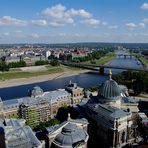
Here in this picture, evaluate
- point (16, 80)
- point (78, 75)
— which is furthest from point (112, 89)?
point (78, 75)

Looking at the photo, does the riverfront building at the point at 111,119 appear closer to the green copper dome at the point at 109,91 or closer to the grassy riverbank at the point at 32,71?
the green copper dome at the point at 109,91

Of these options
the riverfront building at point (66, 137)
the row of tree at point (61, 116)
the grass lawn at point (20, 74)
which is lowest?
the grass lawn at point (20, 74)

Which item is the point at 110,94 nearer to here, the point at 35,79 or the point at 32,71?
the point at 35,79

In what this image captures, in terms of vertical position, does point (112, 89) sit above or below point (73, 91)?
above

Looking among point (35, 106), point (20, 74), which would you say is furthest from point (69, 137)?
point (20, 74)

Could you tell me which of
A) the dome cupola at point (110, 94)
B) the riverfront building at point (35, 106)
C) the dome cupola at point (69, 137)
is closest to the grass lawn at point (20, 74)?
the riverfront building at point (35, 106)

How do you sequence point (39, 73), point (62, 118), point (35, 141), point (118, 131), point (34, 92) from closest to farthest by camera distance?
point (35, 141)
point (118, 131)
point (62, 118)
point (34, 92)
point (39, 73)

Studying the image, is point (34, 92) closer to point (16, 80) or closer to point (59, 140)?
point (59, 140)

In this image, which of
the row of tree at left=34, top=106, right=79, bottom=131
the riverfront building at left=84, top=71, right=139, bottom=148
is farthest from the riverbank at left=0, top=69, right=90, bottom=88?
the riverfront building at left=84, top=71, right=139, bottom=148

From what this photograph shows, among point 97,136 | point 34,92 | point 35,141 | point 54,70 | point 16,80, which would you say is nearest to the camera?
point 35,141
